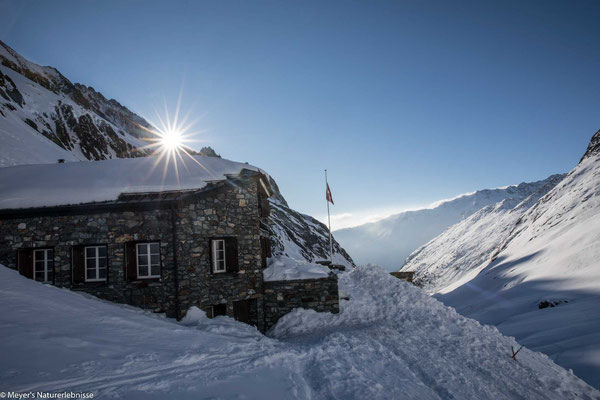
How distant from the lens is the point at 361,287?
1516cm

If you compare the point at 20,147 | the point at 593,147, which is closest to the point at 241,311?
the point at 20,147

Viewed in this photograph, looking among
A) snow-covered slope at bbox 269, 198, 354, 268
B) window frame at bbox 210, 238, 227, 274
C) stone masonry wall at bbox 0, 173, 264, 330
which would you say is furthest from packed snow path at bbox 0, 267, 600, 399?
snow-covered slope at bbox 269, 198, 354, 268

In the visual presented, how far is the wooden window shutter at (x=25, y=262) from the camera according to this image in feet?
36.9

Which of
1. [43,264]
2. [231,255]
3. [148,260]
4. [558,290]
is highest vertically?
[43,264]

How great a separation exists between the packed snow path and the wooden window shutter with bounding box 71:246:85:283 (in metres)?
2.50

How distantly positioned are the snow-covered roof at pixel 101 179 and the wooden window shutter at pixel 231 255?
8.36ft

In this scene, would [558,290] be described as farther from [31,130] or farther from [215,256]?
[31,130]

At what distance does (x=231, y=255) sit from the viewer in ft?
40.7

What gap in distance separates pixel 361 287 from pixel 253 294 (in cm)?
575

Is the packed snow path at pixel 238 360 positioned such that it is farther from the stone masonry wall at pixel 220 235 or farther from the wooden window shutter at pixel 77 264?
the wooden window shutter at pixel 77 264

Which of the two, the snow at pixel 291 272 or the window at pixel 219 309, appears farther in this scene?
the snow at pixel 291 272

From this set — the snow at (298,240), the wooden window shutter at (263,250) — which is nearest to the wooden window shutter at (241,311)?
the wooden window shutter at (263,250)

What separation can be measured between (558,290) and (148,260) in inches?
959

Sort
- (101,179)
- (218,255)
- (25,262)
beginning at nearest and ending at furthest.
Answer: (25,262) → (218,255) → (101,179)
